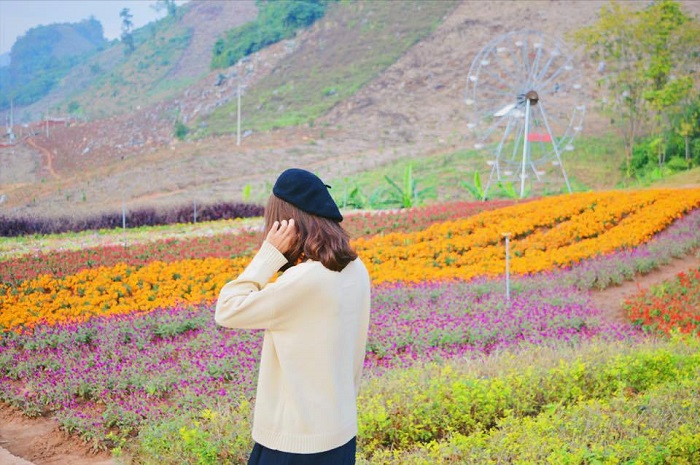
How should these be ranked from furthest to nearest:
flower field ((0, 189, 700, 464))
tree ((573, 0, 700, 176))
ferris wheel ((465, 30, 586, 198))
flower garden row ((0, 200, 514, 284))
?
tree ((573, 0, 700, 176)), ferris wheel ((465, 30, 586, 198)), flower garden row ((0, 200, 514, 284)), flower field ((0, 189, 700, 464))

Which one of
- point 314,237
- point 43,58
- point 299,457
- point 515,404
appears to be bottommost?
point 515,404

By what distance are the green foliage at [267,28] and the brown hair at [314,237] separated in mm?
38051

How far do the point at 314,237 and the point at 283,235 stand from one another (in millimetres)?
92

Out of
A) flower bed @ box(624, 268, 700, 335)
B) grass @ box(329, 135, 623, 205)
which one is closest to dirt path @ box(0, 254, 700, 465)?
flower bed @ box(624, 268, 700, 335)

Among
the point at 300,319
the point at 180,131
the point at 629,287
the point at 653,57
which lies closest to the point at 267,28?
the point at 180,131

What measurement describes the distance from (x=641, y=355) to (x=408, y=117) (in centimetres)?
2636

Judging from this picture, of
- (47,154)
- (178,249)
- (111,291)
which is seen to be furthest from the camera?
(47,154)

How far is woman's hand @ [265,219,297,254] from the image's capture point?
2.18 meters

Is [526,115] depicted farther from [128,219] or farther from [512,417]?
[512,417]

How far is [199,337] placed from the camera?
577 centimetres

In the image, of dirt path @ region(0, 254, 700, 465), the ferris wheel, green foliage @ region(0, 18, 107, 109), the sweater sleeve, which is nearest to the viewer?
the sweater sleeve

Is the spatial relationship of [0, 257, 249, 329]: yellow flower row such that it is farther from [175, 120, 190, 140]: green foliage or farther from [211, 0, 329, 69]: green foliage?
[211, 0, 329, 69]: green foliage

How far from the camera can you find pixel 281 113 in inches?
1251

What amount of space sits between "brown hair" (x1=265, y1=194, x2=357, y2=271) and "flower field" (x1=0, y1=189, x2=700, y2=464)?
1538 millimetres
